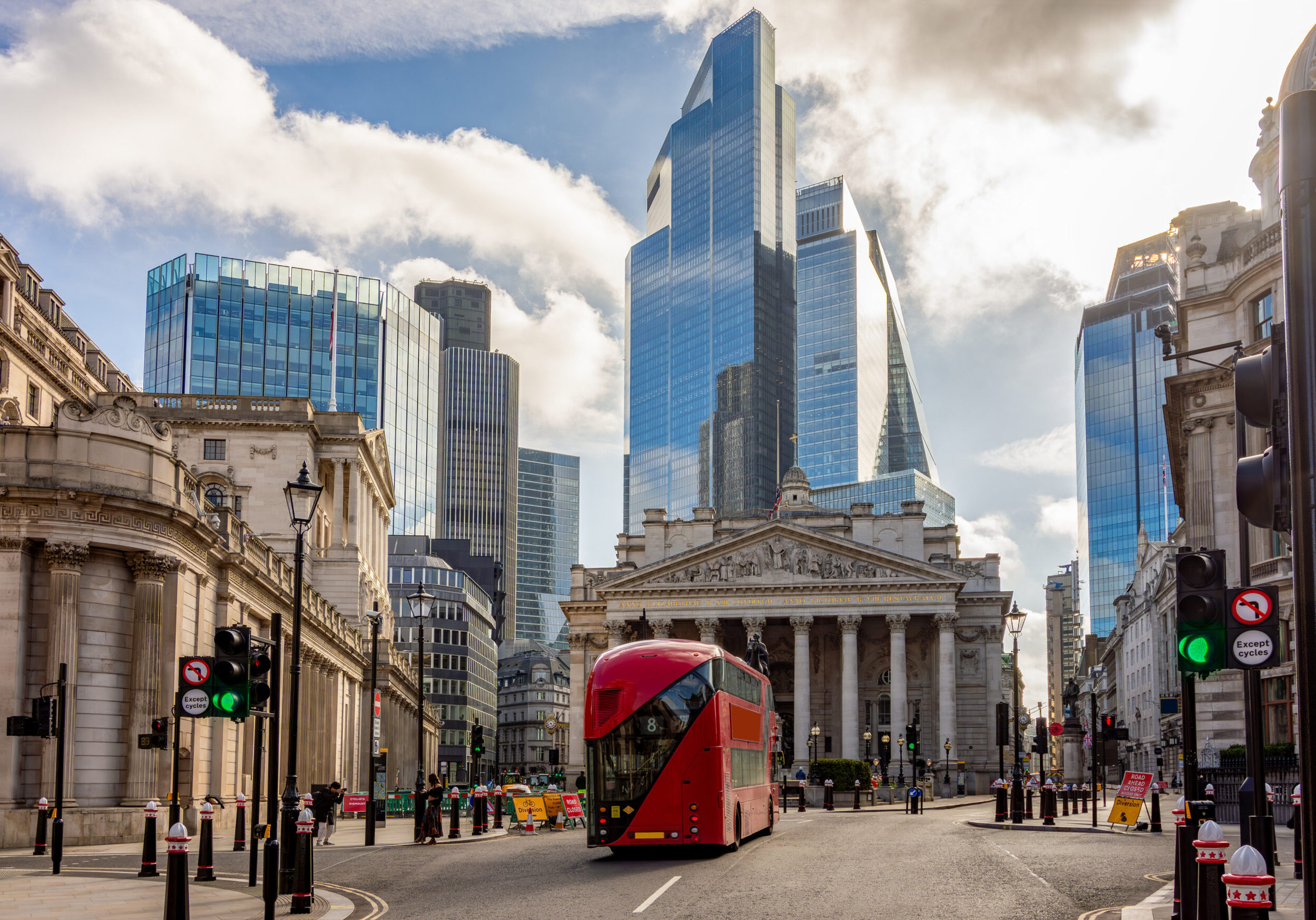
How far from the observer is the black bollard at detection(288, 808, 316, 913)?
18.1 metres

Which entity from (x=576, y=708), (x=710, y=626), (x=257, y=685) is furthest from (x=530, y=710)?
(x=257, y=685)

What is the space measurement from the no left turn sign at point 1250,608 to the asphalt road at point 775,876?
6209 mm

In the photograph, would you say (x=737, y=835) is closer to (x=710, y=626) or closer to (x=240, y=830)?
(x=240, y=830)

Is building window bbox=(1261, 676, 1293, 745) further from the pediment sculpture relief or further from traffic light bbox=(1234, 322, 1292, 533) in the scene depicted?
the pediment sculpture relief

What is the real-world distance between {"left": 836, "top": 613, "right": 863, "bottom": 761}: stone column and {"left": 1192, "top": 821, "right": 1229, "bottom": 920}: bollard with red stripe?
82410 millimetres

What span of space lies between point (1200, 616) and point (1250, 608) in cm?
44

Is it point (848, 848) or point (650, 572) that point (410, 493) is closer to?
point (650, 572)

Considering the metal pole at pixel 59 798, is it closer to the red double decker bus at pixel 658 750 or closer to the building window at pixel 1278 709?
the red double decker bus at pixel 658 750

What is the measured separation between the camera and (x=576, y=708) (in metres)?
99.2

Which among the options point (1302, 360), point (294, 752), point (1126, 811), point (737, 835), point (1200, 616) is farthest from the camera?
point (1126, 811)

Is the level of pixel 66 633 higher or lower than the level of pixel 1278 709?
higher

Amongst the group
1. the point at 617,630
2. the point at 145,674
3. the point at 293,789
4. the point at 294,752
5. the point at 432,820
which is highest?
the point at 617,630

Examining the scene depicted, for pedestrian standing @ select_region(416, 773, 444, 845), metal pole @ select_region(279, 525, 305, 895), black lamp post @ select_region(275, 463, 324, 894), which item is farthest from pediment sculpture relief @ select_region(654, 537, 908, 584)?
metal pole @ select_region(279, 525, 305, 895)

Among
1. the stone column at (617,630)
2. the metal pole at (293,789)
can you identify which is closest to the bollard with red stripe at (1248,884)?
the metal pole at (293,789)
